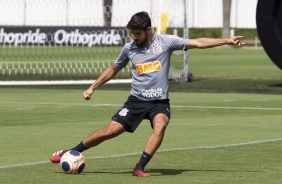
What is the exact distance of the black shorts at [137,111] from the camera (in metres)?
13.1

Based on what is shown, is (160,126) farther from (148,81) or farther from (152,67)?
(152,67)

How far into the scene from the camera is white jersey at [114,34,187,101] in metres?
13.1

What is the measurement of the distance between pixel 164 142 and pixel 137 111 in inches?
148

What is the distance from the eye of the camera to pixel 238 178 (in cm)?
1237

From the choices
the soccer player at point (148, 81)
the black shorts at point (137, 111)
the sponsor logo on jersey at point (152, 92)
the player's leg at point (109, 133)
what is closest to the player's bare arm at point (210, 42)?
the soccer player at point (148, 81)

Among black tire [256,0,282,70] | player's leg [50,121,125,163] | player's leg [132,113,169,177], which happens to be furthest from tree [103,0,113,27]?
player's leg [132,113,169,177]

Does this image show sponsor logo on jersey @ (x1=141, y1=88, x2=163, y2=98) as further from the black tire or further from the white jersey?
the black tire

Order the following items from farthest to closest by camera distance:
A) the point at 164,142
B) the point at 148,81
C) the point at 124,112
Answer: the point at 164,142
the point at 124,112
the point at 148,81

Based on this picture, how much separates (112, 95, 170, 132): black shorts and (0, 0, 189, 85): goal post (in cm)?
1682

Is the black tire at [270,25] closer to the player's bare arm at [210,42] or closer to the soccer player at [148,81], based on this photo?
the player's bare arm at [210,42]

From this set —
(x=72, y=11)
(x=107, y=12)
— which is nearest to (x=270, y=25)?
(x=107, y=12)

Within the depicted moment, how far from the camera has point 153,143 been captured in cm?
1282

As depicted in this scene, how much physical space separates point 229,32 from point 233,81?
38.4 m

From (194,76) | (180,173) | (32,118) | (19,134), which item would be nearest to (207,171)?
(180,173)
